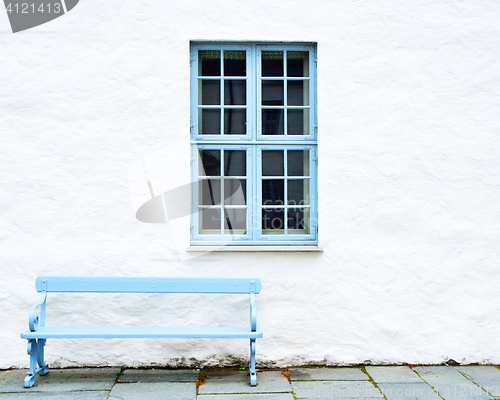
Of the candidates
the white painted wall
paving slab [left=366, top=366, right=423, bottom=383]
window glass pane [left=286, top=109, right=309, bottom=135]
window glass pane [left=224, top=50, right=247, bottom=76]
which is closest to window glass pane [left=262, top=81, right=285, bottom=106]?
window glass pane [left=286, top=109, right=309, bottom=135]

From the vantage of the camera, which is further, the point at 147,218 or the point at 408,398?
the point at 147,218

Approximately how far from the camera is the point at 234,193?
516 cm

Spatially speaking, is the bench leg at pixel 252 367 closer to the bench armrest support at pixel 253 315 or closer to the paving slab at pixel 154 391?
the bench armrest support at pixel 253 315

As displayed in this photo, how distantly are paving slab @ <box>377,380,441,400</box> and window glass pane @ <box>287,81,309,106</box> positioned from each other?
102 inches

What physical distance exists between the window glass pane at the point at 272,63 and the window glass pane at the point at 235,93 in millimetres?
239

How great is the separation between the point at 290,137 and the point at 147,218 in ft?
5.00

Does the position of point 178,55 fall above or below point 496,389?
above

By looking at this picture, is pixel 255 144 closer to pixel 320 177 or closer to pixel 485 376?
pixel 320 177

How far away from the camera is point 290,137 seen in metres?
5.18

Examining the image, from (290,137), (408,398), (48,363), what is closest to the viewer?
(408,398)

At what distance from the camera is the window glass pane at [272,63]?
5141 mm

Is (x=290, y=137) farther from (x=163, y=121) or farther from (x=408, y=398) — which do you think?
(x=408, y=398)

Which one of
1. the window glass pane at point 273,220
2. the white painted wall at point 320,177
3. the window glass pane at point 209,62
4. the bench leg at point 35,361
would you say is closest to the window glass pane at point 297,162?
the white painted wall at point 320,177

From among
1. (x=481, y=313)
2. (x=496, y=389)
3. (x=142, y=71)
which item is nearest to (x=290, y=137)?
(x=142, y=71)
